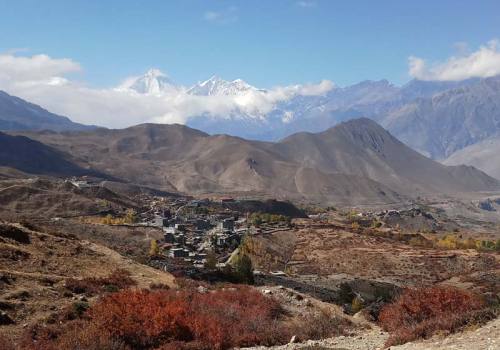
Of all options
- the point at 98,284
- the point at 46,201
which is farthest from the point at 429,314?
the point at 46,201

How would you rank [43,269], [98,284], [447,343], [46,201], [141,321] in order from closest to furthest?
[447,343] → [141,321] → [98,284] → [43,269] → [46,201]

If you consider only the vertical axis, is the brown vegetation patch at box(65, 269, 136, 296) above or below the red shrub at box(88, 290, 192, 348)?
below

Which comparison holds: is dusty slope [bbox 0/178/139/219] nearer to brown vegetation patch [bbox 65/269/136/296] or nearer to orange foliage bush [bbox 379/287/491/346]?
brown vegetation patch [bbox 65/269/136/296]

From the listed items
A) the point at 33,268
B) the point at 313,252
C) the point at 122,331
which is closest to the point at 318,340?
the point at 122,331

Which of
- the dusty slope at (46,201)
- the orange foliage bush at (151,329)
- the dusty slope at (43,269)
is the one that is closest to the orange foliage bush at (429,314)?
the orange foliage bush at (151,329)

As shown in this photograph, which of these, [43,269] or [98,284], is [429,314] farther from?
[43,269]

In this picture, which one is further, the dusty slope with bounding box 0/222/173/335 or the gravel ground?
the dusty slope with bounding box 0/222/173/335

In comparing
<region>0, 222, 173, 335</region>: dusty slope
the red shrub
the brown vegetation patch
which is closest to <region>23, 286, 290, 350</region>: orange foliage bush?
the red shrub

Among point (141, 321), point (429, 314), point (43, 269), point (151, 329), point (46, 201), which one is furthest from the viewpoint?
point (46, 201)

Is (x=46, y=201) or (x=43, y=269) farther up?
(x=43, y=269)
